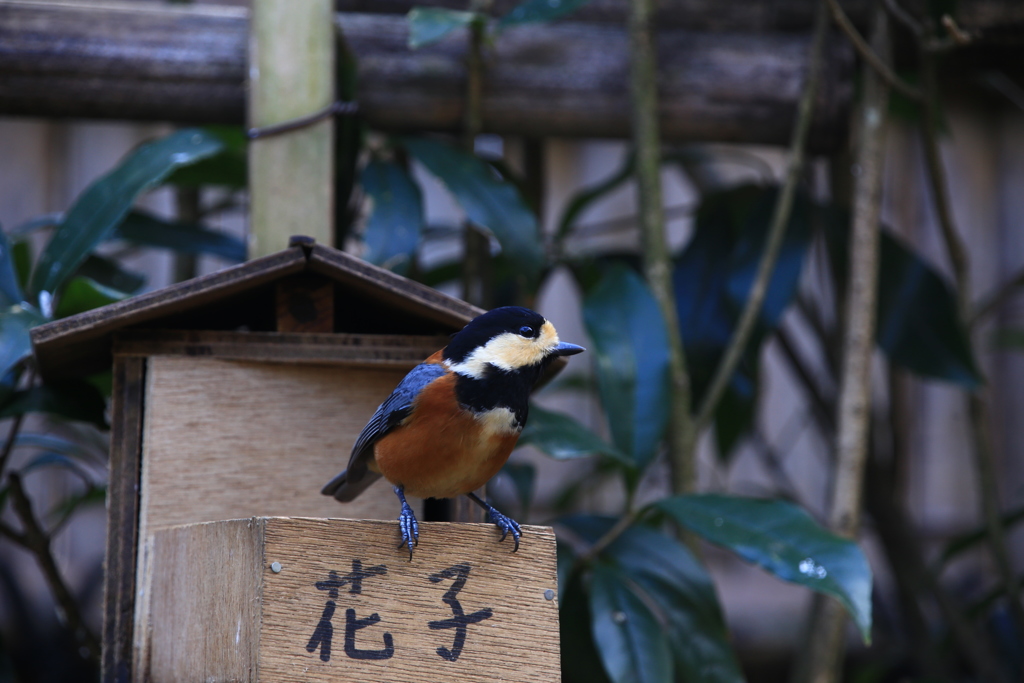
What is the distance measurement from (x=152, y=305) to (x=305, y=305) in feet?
0.81

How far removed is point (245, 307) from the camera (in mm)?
1562

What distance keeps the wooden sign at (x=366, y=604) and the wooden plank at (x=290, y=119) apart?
675mm

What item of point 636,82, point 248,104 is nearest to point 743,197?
point 636,82

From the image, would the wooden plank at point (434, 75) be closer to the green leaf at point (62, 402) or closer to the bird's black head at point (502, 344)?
the green leaf at point (62, 402)

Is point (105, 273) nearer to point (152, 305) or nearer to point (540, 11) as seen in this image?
point (152, 305)

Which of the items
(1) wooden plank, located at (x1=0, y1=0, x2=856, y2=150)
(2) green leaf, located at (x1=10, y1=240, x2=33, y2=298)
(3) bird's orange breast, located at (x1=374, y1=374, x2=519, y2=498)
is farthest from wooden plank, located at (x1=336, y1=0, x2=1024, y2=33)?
(3) bird's orange breast, located at (x1=374, y1=374, x2=519, y2=498)

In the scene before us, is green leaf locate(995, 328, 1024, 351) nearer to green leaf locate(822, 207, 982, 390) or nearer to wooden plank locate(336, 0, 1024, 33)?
green leaf locate(822, 207, 982, 390)

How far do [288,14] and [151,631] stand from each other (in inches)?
44.9

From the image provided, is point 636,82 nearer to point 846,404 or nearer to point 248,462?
point 846,404

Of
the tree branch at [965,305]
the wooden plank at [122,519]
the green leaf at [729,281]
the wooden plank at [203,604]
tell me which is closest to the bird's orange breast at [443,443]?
the wooden plank at [203,604]

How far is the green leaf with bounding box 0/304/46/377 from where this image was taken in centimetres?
139

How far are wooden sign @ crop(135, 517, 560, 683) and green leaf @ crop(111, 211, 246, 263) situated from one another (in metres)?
0.91

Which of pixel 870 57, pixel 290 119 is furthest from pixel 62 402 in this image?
pixel 870 57

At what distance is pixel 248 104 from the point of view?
1.84 m
